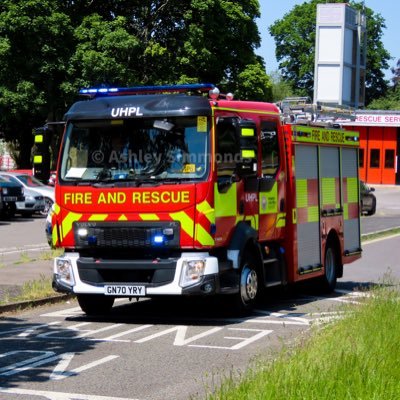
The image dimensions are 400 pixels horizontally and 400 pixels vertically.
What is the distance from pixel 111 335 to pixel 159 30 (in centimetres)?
4071

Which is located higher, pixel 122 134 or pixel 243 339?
pixel 122 134

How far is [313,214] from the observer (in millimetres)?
15492

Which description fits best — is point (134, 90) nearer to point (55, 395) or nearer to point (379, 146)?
point (55, 395)

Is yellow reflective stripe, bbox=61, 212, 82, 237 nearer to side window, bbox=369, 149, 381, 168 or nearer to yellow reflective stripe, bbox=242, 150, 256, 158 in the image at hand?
yellow reflective stripe, bbox=242, 150, 256, 158

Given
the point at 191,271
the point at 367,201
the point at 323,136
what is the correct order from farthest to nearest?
1. the point at 367,201
2. the point at 323,136
3. the point at 191,271

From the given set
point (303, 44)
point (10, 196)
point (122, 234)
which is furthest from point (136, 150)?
point (303, 44)

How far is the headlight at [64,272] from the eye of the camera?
42.1ft

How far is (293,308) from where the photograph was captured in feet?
47.6

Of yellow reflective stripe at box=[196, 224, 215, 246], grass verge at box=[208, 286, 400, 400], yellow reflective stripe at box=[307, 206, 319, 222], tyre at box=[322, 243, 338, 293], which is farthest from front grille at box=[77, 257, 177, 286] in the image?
tyre at box=[322, 243, 338, 293]

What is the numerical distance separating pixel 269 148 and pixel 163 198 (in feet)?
7.85

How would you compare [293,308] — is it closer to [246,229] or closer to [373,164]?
[246,229]

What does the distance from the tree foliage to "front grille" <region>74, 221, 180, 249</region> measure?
33.6 meters

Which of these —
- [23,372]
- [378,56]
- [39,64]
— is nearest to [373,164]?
[378,56]

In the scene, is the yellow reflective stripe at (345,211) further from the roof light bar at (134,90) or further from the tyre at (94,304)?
the tyre at (94,304)
